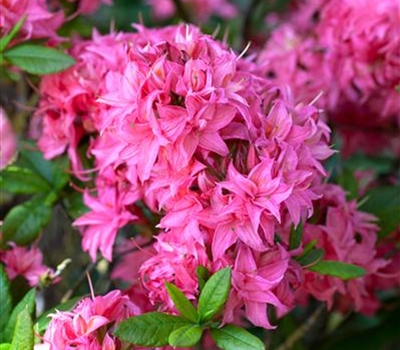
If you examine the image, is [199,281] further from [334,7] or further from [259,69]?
A: [334,7]

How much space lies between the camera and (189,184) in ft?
3.10

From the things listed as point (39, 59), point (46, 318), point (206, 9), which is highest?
point (39, 59)

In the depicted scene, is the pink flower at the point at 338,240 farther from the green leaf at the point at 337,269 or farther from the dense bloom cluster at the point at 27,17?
the dense bloom cluster at the point at 27,17

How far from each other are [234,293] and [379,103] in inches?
30.2

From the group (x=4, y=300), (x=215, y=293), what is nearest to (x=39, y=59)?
(x=4, y=300)

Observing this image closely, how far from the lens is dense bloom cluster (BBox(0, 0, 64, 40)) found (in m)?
1.16

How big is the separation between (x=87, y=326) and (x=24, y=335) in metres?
0.06

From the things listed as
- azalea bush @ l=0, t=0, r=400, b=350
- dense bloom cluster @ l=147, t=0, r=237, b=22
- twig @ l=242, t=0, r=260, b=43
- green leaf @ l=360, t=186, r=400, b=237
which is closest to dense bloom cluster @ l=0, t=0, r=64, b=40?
azalea bush @ l=0, t=0, r=400, b=350

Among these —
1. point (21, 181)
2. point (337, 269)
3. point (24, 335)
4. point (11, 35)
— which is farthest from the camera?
point (21, 181)

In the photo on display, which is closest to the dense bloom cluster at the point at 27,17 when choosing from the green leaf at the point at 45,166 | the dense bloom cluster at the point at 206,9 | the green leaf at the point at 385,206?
the green leaf at the point at 45,166

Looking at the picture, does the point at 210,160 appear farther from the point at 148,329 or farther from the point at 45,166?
the point at 45,166

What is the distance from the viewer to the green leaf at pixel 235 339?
90cm

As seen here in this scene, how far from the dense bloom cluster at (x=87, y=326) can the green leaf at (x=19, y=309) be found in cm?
6

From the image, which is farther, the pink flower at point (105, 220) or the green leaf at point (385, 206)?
the green leaf at point (385, 206)
